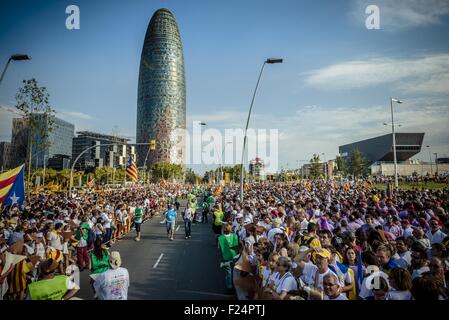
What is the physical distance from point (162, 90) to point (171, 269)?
135 m

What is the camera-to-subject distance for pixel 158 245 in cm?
1284

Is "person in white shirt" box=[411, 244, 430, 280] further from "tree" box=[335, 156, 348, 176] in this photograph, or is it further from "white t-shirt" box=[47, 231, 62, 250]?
"tree" box=[335, 156, 348, 176]

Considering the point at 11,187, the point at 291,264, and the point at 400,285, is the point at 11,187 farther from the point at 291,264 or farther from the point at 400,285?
the point at 400,285

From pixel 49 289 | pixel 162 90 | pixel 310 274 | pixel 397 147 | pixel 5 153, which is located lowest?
pixel 310 274

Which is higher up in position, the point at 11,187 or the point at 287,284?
the point at 11,187

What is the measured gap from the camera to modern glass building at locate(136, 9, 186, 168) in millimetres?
136125

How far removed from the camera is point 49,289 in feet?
12.7

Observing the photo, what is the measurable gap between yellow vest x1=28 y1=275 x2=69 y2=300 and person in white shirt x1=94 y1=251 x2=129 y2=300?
482 millimetres

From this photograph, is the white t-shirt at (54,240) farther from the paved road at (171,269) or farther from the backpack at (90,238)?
the backpack at (90,238)

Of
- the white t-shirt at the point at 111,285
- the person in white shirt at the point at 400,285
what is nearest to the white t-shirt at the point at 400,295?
the person in white shirt at the point at 400,285

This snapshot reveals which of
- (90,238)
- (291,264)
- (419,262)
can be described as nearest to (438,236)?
(419,262)

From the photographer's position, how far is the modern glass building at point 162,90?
13612cm
